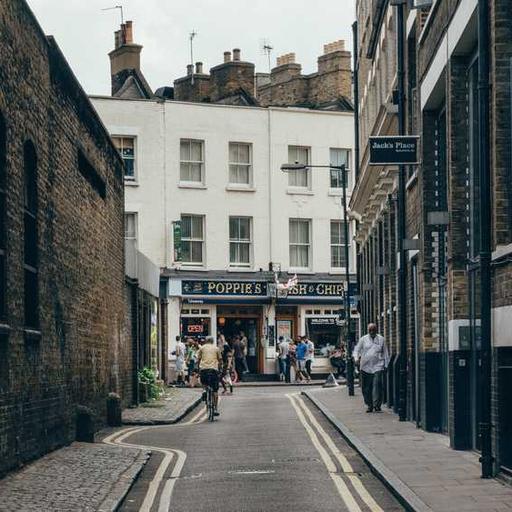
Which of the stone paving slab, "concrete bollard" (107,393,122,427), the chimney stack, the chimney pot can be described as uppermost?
the chimney pot

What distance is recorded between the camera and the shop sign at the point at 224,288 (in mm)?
53125

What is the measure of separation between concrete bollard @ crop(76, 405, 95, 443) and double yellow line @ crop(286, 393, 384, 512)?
136 inches

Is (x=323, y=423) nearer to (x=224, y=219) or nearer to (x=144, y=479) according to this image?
(x=144, y=479)

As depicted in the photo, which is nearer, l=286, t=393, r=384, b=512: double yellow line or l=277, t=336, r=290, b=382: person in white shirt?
l=286, t=393, r=384, b=512: double yellow line

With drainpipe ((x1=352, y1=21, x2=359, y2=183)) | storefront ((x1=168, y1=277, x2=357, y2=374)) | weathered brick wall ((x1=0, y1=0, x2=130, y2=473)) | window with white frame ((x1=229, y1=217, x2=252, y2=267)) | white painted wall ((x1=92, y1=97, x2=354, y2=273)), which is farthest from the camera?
window with white frame ((x1=229, y1=217, x2=252, y2=267))

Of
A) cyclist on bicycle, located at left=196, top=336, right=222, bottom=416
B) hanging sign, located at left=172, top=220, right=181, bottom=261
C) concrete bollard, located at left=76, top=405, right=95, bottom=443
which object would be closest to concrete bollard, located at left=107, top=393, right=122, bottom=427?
cyclist on bicycle, located at left=196, top=336, right=222, bottom=416

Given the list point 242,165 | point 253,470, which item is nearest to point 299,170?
point 242,165

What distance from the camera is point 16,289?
16.0 m

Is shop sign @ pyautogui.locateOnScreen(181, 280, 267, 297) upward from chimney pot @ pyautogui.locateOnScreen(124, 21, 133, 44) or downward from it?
downward

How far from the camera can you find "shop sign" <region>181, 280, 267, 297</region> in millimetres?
53125

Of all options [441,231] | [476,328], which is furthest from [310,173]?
[476,328]

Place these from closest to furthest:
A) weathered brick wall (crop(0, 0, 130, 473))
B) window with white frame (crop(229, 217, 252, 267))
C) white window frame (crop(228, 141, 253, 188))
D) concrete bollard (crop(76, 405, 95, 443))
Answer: weathered brick wall (crop(0, 0, 130, 473))
concrete bollard (crop(76, 405, 95, 443))
window with white frame (crop(229, 217, 252, 267))
white window frame (crop(228, 141, 253, 188))

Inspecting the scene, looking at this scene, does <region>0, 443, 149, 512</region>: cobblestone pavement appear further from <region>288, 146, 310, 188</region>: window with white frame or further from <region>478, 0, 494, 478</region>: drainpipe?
<region>288, 146, 310, 188</region>: window with white frame

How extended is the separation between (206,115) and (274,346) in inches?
384
